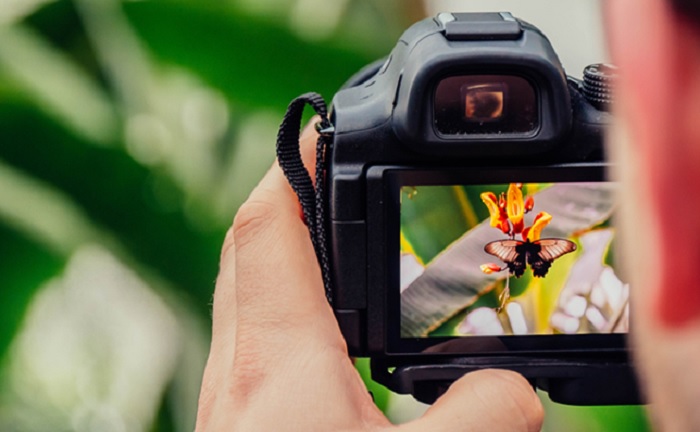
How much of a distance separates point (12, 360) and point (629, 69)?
1.32 m

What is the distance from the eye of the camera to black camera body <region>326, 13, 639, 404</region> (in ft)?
2.11

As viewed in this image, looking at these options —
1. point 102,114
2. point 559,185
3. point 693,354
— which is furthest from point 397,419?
point 693,354

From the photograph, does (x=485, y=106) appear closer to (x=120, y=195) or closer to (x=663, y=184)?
(x=663, y=184)

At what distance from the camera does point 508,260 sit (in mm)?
666

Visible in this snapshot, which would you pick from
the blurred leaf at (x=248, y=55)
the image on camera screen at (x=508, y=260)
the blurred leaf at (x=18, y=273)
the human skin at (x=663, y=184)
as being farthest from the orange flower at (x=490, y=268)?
the blurred leaf at (x=18, y=273)

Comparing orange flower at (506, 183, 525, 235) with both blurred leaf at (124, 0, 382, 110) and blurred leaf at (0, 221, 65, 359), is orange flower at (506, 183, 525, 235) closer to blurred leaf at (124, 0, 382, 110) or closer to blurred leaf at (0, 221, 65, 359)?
blurred leaf at (124, 0, 382, 110)

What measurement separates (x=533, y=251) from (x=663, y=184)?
413 mm

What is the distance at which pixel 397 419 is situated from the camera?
137cm

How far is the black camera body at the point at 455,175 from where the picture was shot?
643 mm

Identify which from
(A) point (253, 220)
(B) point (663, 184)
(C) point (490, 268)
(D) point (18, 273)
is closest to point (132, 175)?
(D) point (18, 273)

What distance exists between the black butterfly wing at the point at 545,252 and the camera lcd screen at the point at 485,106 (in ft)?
0.26

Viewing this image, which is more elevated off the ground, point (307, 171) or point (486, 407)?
point (307, 171)

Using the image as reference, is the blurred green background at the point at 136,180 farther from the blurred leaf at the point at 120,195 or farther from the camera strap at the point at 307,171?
the camera strap at the point at 307,171

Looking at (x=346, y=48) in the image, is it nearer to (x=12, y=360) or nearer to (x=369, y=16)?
(x=369, y=16)
